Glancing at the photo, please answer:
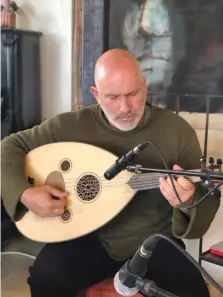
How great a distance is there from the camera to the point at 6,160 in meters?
1.41

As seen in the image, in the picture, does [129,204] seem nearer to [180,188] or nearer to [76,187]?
[76,187]

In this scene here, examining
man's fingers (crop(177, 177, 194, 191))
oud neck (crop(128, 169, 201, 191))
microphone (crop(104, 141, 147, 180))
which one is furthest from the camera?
oud neck (crop(128, 169, 201, 191))

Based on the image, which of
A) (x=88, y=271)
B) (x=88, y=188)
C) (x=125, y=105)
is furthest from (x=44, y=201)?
(x=125, y=105)

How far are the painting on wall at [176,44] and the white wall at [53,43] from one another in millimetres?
374

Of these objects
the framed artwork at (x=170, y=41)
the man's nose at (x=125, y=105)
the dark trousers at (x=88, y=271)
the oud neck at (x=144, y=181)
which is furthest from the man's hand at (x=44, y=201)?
the framed artwork at (x=170, y=41)

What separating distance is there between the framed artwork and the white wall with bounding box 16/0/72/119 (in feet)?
0.74

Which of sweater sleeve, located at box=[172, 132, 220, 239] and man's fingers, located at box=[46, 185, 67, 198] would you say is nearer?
sweater sleeve, located at box=[172, 132, 220, 239]

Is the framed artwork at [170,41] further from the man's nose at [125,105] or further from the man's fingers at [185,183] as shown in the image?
the man's fingers at [185,183]

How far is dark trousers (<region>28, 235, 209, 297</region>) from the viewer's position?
125cm

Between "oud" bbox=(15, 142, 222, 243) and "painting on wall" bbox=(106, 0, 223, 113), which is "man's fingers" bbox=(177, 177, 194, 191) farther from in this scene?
A: "painting on wall" bbox=(106, 0, 223, 113)

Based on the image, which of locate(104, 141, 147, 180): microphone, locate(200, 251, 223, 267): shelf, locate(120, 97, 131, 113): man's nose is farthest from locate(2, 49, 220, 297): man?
locate(104, 141, 147, 180): microphone

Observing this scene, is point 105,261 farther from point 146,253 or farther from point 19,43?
point 19,43

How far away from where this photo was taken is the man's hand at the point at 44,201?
4.40ft

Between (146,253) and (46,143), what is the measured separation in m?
0.81
